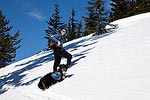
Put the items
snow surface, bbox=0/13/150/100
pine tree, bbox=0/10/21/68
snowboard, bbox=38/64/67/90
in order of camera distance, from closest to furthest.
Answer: snow surface, bbox=0/13/150/100, snowboard, bbox=38/64/67/90, pine tree, bbox=0/10/21/68

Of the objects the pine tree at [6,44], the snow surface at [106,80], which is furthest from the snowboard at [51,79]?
the pine tree at [6,44]

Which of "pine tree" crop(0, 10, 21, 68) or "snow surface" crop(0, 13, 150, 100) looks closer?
"snow surface" crop(0, 13, 150, 100)

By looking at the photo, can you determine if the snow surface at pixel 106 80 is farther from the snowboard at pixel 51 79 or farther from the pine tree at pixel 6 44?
the pine tree at pixel 6 44

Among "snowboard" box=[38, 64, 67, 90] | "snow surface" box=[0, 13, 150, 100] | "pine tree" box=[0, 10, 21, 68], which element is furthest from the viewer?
"pine tree" box=[0, 10, 21, 68]

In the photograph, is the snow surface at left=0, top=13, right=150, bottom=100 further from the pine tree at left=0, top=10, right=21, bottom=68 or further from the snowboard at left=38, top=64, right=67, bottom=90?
the pine tree at left=0, top=10, right=21, bottom=68

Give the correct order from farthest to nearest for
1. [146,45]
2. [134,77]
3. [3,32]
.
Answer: [3,32] < [146,45] < [134,77]

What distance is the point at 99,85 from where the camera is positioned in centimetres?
941

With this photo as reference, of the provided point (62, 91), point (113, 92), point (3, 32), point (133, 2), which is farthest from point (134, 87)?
point (133, 2)

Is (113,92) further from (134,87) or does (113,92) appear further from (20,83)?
(20,83)

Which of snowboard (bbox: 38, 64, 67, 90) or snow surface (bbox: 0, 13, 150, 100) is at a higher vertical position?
snowboard (bbox: 38, 64, 67, 90)

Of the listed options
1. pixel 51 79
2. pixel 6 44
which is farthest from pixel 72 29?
pixel 51 79

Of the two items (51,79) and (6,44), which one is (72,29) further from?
(51,79)

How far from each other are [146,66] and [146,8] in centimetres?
4052

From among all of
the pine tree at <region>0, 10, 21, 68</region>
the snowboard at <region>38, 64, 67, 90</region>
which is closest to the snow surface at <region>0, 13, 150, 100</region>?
the snowboard at <region>38, 64, 67, 90</region>
